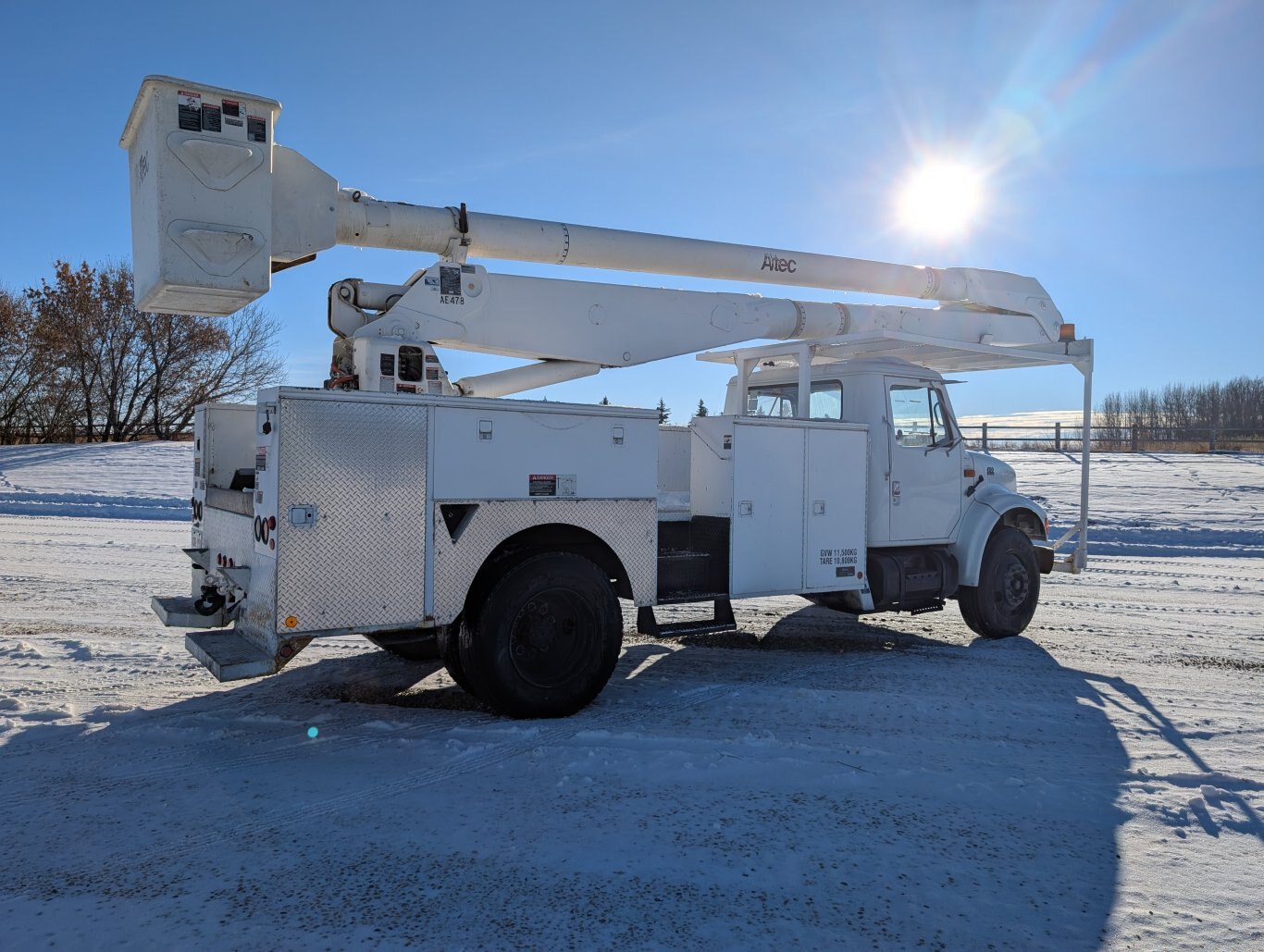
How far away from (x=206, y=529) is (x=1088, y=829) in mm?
5894

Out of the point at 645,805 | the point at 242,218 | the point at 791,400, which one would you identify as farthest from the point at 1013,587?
the point at 242,218

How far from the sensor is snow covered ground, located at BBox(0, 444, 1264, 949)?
3.53 m

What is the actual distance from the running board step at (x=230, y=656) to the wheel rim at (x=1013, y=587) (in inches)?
275

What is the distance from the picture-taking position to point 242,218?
18.8 ft

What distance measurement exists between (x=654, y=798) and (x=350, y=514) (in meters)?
2.38

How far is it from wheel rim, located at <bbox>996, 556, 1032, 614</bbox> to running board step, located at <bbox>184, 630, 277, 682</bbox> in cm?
699

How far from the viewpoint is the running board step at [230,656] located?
16.7 ft

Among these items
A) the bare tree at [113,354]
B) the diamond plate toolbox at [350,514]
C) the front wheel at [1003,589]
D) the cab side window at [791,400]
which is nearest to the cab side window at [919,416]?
the cab side window at [791,400]

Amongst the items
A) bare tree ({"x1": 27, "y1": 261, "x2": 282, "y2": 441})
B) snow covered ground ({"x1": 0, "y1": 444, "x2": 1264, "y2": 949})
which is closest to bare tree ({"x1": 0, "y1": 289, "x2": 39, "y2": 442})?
bare tree ({"x1": 27, "y1": 261, "x2": 282, "y2": 441})

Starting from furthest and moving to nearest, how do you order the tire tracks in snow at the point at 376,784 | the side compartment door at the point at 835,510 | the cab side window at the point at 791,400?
1. the cab side window at the point at 791,400
2. the side compartment door at the point at 835,510
3. the tire tracks in snow at the point at 376,784

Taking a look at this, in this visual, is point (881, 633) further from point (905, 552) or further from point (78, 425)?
point (78, 425)

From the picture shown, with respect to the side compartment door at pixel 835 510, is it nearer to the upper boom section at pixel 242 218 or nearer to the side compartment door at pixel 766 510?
the side compartment door at pixel 766 510

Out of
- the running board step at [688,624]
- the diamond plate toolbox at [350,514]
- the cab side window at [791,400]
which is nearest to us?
the diamond plate toolbox at [350,514]

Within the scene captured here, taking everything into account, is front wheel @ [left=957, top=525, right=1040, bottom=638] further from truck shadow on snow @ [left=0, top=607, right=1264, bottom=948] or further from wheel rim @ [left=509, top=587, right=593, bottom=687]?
wheel rim @ [left=509, top=587, right=593, bottom=687]
